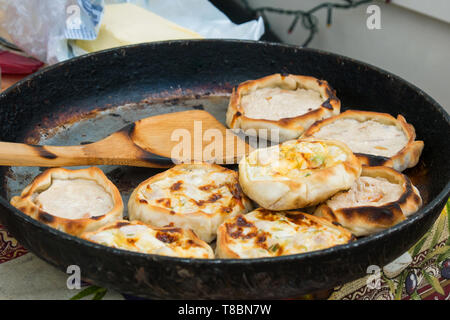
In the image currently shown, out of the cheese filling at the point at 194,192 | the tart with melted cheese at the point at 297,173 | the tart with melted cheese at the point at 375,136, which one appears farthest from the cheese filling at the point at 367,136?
the cheese filling at the point at 194,192

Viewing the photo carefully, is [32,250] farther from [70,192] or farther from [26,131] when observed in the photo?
[26,131]

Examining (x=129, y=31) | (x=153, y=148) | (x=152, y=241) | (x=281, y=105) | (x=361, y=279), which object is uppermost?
(x=129, y=31)

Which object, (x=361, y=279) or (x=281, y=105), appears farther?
(x=281, y=105)

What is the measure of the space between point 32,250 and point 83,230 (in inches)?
5.0

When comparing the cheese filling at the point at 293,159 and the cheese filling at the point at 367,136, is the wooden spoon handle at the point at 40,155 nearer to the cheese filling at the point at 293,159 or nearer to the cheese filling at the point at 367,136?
the cheese filling at the point at 293,159

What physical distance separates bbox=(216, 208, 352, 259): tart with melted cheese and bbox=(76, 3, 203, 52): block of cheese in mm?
1449

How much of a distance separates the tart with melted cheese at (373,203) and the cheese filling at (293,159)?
10 cm

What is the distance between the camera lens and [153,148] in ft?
5.45

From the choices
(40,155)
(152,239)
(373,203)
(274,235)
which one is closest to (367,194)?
(373,203)

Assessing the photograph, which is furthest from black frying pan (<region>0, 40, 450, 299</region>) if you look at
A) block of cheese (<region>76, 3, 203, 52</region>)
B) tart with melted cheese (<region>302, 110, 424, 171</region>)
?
block of cheese (<region>76, 3, 203, 52</region>)

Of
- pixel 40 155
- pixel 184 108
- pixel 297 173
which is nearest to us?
pixel 297 173

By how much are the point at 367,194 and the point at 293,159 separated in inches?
8.9

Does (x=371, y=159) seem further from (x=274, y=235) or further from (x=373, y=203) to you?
(x=274, y=235)

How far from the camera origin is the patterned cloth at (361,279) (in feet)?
4.20
